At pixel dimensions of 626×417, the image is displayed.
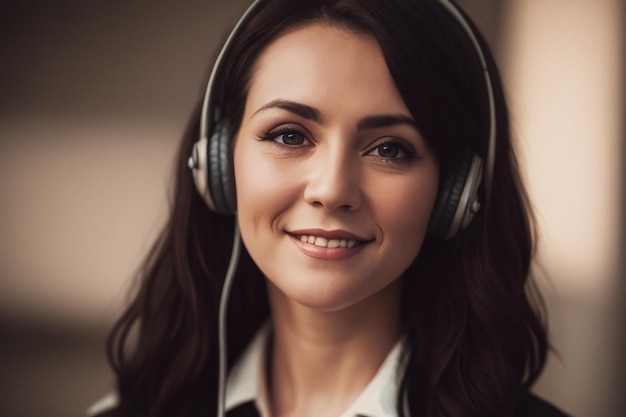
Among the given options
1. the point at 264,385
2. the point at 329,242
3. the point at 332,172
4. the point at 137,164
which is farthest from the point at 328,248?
the point at 137,164

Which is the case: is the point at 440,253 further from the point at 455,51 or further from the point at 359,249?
A: the point at 455,51

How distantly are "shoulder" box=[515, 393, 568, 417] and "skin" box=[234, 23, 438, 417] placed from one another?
307 mm

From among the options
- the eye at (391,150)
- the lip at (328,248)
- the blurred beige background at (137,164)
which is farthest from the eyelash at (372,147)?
the blurred beige background at (137,164)

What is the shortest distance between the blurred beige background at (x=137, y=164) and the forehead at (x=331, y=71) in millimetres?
725

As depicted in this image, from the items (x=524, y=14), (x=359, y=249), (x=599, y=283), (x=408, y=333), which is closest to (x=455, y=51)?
(x=359, y=249)

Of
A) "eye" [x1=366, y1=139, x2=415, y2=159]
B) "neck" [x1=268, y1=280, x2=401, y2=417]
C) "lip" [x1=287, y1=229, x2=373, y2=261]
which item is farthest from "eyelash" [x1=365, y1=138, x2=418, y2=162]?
"neck" [x1=268, y1=280, x2=401, y2=417]

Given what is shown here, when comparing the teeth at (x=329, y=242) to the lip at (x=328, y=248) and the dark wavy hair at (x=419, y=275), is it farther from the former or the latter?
the dark wavy hair at (x=419, y=275)

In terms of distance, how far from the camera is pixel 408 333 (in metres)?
1.22

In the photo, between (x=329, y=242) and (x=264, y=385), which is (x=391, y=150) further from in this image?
(x=264, y=385)

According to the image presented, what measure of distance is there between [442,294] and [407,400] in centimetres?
18

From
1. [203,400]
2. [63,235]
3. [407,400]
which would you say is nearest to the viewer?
[407,400]

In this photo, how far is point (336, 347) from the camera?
1.19 meters

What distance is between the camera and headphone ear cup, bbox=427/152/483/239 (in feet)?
3.54

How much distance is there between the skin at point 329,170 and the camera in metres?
1.02
